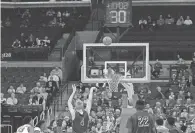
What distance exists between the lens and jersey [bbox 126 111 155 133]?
10.3 meters

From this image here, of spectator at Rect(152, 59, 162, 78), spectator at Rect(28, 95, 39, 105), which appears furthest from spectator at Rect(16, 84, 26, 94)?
spectator at Rect(152, 59, 162, 78)

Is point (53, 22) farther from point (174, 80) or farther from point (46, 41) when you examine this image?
point (174, 80)

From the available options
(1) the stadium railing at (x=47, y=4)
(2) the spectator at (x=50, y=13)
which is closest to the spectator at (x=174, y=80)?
(1) the stadium railing at (x=47, y=4)

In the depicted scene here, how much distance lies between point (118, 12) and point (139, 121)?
14.0 meters

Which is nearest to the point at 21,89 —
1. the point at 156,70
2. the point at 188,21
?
the point at 156,70

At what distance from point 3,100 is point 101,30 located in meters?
8.41

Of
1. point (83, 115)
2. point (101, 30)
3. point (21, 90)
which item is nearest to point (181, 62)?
point (101, 30)

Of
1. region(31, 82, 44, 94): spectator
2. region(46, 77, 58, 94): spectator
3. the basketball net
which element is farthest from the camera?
region(46, 77, 58, 94): spectator

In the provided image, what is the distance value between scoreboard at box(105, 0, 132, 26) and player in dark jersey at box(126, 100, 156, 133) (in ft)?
45.0

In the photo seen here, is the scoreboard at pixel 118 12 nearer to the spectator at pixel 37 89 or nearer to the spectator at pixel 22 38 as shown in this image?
the spectator at pixel 37 89

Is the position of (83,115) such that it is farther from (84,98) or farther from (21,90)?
(21,90)

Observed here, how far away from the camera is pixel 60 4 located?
3244 centimetres

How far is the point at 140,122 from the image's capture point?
33.8 feet

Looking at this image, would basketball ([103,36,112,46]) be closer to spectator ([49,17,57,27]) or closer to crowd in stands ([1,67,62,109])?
crowd in stands ([1,67,62,109])
